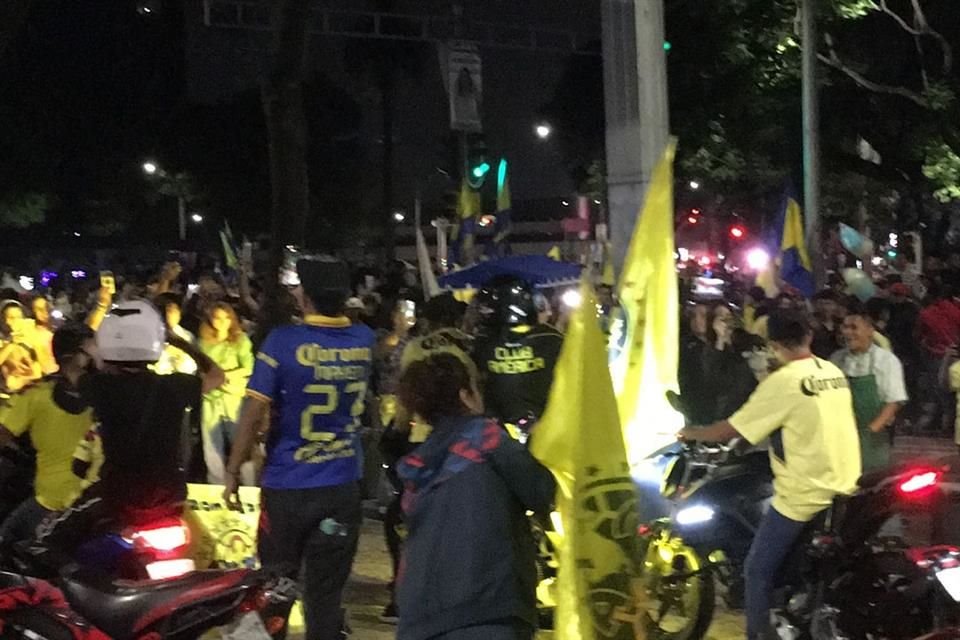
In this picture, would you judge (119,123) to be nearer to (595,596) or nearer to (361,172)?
(361,172)

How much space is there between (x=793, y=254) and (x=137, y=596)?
10241mm

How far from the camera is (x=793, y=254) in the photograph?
14117 mm

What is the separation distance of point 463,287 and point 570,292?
1024 mm

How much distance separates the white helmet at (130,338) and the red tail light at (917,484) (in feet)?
11.6

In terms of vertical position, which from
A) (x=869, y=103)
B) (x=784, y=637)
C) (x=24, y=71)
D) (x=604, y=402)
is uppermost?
(x=24, y=71)

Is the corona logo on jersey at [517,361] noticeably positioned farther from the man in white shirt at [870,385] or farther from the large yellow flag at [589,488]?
the large yellow flag at [589,488]

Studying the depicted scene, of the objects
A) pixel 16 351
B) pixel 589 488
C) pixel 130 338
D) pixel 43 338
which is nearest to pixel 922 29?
pixel 43 338

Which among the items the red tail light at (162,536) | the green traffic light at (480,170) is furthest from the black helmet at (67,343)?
the green traffic light at (480,170)

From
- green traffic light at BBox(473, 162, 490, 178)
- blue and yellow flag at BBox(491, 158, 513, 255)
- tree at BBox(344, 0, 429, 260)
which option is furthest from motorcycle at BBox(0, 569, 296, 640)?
tree at BBox(344, 0, 429, 260)

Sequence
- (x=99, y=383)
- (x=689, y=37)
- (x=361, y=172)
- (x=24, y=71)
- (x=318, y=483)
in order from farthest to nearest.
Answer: (x=361, y=172), (x=24, y=71), (x=689, y=37), (x=318, y=483), (x=99, y=383)

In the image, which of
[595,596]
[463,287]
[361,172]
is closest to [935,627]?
[595,596]

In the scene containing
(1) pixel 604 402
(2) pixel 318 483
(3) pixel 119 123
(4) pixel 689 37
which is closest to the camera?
(1) pixel 604 402

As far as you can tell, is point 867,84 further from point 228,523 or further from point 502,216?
point 228,523

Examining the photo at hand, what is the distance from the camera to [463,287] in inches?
467
